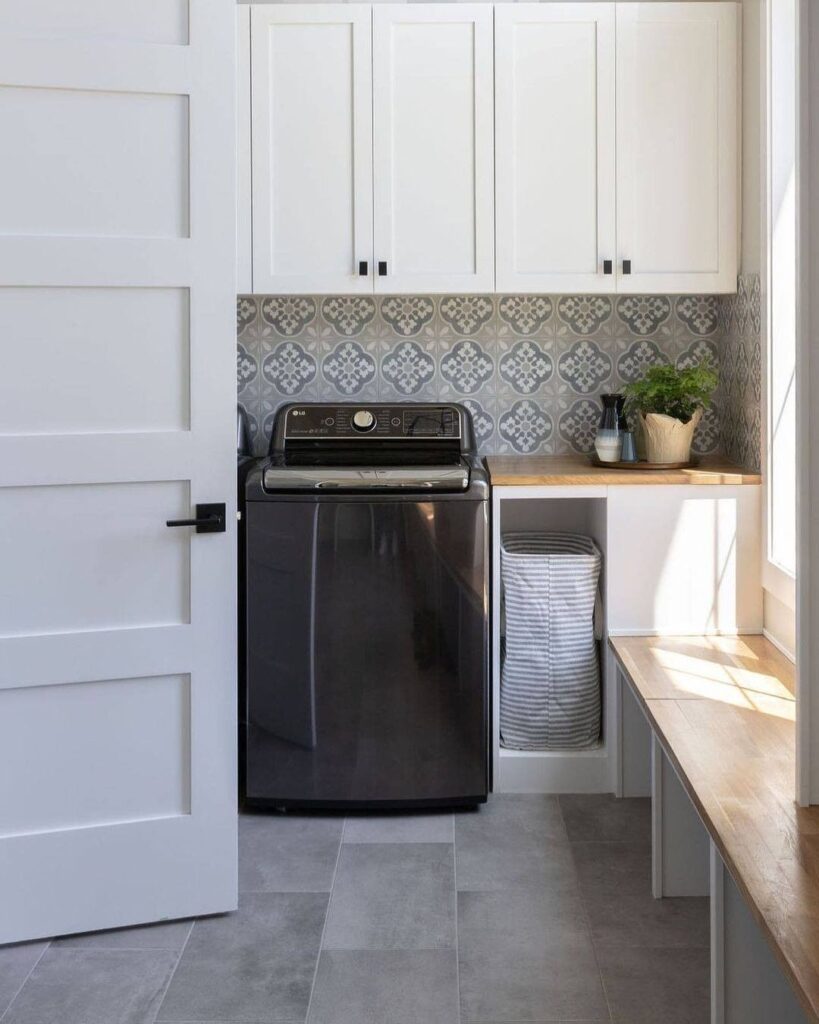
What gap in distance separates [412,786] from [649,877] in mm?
704

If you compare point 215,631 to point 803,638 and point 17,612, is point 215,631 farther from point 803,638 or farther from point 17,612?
point 803,638

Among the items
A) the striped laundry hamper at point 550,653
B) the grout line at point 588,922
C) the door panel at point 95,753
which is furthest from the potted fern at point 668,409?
the door panel at point 95,753

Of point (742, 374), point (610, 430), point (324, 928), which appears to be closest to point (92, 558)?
point (324, 928)

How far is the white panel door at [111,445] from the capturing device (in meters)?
2.30

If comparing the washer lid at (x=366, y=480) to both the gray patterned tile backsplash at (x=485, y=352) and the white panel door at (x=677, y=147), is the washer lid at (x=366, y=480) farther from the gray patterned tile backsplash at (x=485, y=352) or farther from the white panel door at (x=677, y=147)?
the white panel door at (x=677, y=147)

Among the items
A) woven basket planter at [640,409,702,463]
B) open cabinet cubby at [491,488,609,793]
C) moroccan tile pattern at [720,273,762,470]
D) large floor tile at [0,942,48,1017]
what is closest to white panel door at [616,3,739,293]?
moroccan tile pattern at [720,273,762,470]

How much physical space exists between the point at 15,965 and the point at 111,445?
1104 mm

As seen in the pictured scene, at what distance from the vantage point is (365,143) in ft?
10.6

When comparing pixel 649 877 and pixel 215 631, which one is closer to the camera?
pixel 215 631

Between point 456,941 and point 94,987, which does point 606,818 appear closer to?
point 456,941

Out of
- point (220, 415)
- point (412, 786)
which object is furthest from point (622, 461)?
point (220, 415)

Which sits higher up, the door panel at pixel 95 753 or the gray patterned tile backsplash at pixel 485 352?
the gray patterned tile backsplash at pixel 485 352

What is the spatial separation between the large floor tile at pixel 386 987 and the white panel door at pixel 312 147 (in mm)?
1893

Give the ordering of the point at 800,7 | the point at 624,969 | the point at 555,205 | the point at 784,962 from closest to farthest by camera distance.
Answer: the point at 784,962
the point at 800,7
the point at 624,969
the point at 555,205
